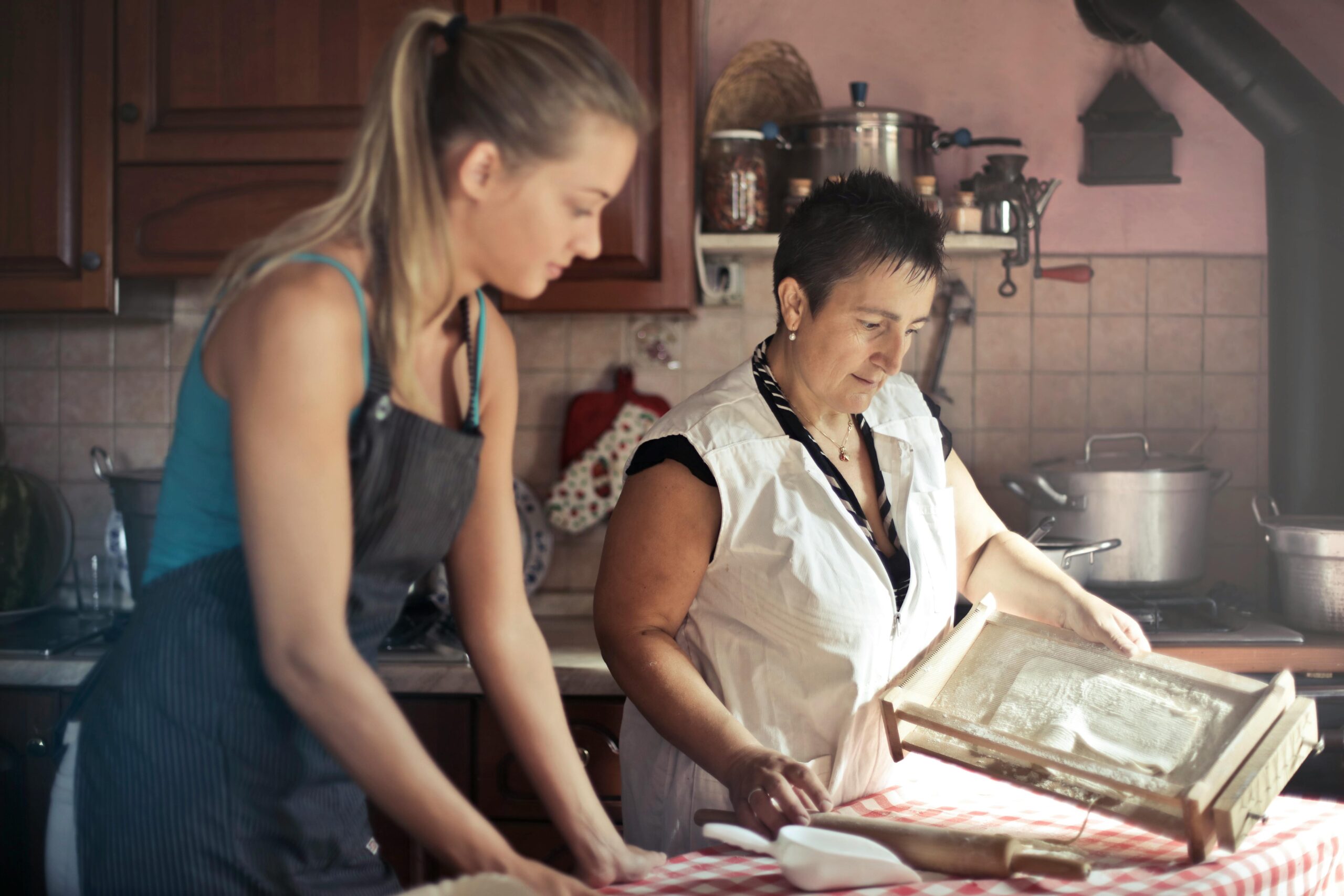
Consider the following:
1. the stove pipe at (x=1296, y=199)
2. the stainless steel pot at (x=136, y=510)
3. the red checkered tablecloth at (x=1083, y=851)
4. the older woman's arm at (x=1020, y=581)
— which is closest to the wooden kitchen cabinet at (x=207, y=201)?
the stainless steel pot at (x=136, y=510)

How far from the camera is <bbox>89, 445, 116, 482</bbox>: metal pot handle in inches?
97.3

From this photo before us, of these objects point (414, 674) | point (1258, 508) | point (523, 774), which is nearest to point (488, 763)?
point (523, 774)

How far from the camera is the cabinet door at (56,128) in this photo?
2211mm

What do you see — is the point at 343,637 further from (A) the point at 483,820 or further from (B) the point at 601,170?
(B) the point at 601,170

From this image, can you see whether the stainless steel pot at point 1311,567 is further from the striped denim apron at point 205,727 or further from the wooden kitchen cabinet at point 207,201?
the wooden kitchen cabinet at point 207,201

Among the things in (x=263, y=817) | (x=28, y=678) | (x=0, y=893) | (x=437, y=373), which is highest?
(x=437, y=373)

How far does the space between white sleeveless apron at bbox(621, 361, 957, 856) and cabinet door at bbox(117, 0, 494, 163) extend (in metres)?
1.19

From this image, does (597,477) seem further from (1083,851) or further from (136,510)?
(1083,851)

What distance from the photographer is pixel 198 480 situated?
850mm

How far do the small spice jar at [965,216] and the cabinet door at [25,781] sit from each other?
1.90 m

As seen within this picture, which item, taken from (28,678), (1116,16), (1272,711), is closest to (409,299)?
(1272,711)

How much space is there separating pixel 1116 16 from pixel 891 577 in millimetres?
1558

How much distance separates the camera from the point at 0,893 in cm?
205

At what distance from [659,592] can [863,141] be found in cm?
123
